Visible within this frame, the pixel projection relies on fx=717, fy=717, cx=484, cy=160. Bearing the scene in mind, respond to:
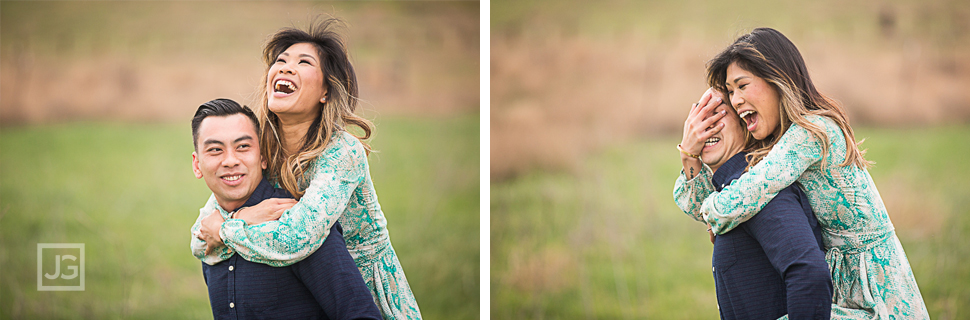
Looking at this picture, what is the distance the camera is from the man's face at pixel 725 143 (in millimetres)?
2945

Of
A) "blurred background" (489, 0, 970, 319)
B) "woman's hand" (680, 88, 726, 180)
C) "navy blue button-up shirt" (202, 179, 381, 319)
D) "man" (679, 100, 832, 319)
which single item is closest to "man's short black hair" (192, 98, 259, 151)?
"navy blue button-up shirt" (202, 179, 381, 319)

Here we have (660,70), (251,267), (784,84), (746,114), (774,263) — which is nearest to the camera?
(774,263)

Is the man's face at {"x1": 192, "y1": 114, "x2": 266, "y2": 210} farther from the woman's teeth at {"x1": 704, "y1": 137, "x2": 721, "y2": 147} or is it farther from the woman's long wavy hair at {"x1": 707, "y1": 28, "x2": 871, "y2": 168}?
the woman's long wavy hair at {"x1": 707, "y1": 28, "x2": 871, "y2": 168}

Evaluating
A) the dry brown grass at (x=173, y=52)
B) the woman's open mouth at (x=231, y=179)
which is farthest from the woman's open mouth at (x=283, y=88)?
the dry brown grass at (x=173, y=52)

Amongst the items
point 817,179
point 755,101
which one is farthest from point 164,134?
point 817,179

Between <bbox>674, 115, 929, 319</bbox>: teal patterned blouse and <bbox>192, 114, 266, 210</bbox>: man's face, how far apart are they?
1.79 m

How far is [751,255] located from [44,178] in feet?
16.9

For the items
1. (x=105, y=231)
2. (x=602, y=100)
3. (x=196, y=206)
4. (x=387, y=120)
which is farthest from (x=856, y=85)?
(x=105, y=231)

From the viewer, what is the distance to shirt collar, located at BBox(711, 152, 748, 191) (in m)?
2.84

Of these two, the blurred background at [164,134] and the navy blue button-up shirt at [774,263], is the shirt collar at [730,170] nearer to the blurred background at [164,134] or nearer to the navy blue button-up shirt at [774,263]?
the navy blue button-up shirt at [774,263]

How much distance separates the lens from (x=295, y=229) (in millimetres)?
2598

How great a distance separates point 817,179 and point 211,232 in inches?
90.9

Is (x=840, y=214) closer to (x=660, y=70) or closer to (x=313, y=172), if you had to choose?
(x=313, y=172)

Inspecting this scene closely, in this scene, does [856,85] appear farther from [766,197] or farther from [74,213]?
[74,213]
